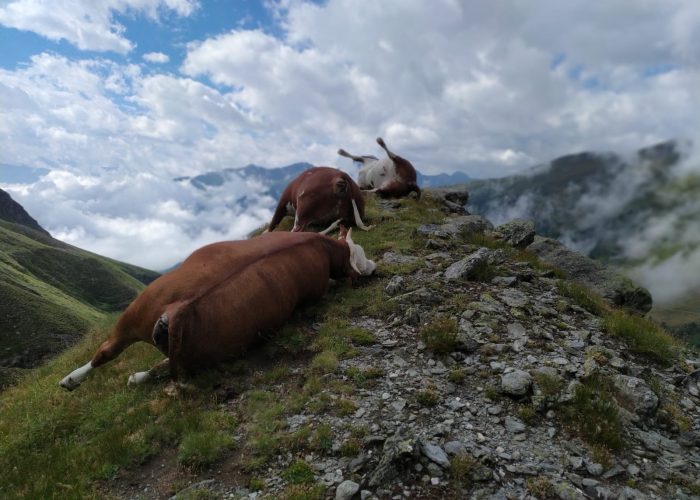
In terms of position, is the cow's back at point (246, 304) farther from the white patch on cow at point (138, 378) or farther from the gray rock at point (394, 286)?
the gray rock at point (394, 286)

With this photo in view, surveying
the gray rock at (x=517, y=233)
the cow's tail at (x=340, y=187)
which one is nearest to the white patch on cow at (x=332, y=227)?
the cow's tail at (x=340, y=187)

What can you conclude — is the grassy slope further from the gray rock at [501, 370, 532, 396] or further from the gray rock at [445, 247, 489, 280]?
the gray rock at [445, 247, 489, 280]

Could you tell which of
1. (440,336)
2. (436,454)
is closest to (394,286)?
(440,336)

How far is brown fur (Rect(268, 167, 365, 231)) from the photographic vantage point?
15.4 meters

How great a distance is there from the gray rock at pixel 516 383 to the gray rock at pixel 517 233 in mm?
9047

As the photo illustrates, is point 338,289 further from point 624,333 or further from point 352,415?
point 624,333

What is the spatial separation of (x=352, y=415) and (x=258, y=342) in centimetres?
269

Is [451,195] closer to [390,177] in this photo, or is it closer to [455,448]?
[390,177]

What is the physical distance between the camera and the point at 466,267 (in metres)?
11.1

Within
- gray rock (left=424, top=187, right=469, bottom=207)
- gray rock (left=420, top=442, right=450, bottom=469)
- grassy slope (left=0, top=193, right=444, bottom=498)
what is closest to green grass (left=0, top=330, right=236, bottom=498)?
grassy slope (left=0, top=193, right=444, bottom=498)

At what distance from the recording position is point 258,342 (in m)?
Answer: 8.45

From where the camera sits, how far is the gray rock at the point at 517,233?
52.8 ft

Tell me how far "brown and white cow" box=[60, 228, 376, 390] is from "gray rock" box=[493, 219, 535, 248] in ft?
30.2

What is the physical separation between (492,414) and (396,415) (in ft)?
4.26
